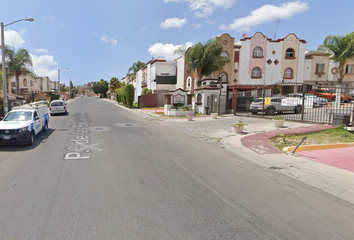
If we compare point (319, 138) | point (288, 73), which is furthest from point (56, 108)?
point (288, 73)

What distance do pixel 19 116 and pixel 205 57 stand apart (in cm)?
2209

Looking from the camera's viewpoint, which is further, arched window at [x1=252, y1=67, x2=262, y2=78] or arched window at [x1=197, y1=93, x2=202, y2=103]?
arched window at [x1=252, y1=67, x2=262, y2=78]

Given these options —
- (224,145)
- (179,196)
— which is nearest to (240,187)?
(179,196)

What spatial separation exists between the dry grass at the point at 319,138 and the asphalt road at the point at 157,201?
365 centimetres

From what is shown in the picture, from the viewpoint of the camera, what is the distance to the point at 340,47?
1170 inches

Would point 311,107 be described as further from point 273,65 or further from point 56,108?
point 56,108

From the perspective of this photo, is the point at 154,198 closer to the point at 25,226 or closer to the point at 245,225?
the point at 245,225

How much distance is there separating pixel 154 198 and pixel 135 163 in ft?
8.04

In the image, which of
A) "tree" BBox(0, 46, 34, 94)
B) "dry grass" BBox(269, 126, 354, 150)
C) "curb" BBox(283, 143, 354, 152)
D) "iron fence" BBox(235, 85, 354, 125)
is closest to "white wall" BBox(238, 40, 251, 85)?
"iron fence" BBox(235, 85, 354, 125)

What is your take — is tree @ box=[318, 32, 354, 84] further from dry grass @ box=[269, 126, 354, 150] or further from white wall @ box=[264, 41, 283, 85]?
dry grass @ box=[269, 126, 354, 150]

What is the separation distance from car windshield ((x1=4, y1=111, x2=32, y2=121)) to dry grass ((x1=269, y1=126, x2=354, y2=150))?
11.1m

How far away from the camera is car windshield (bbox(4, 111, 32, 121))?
970cm

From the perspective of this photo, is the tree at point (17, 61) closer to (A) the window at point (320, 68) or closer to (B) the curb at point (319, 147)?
(B) the curb at point (319, 147)

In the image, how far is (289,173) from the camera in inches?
247
